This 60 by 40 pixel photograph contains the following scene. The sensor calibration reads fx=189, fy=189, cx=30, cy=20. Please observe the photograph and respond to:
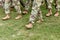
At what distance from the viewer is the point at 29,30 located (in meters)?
4.80

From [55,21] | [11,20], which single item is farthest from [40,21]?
[11,20]

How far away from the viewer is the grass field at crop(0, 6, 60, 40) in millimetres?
4484

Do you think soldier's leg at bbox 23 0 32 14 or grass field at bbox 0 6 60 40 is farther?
soldier's leg at bbox 23 0 32 14

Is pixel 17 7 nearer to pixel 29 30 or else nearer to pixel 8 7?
pixel 8 7

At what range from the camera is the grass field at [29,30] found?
448 cm

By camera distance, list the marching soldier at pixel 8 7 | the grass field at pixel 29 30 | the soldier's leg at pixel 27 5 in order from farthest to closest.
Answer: the soldier's leg at pixel 27 5 < the marching soldier at pixel 8 7 < the grass field at pixel 29 30

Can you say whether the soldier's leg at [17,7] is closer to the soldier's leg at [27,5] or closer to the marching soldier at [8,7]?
the marching soldier at [8,7]

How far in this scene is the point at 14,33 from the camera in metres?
4.70

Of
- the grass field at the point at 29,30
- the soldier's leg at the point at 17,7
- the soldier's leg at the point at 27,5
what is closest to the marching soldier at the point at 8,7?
the soldier's leg at the point at 17,7

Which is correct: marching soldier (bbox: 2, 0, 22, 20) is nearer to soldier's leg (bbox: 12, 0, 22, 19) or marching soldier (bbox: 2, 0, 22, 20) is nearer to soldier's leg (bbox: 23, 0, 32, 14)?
soldier's leg (bbox: 12, 0, 22, 19)

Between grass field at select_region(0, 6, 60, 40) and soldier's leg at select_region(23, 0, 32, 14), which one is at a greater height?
soldier's leg at select_region(23, 0, 32, 14)

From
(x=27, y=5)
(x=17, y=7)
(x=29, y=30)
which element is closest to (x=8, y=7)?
(x=17, y=7)

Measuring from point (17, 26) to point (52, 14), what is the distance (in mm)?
1351

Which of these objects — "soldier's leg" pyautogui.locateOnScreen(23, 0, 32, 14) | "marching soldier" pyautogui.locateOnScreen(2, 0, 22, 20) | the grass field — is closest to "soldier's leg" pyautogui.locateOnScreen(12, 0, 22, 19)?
"marching soldier" pyautogui.locateOnScreen(2, 0, 22, 20)
